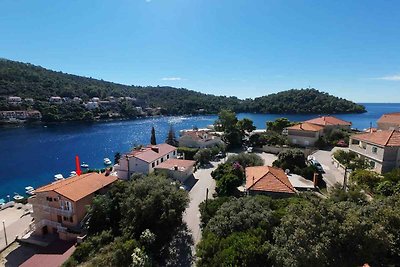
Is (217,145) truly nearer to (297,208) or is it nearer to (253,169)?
(253,169)

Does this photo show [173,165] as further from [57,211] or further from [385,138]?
[385,138]

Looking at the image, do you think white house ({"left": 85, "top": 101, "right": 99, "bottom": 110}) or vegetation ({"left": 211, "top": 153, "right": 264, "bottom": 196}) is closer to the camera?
vegetation ({"left": 211, "top": 153, "right": 264, "bottom": 196})

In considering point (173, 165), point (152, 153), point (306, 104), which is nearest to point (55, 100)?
point (152, 153)

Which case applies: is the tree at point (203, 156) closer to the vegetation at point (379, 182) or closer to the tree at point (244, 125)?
the tree at point (244, 125)

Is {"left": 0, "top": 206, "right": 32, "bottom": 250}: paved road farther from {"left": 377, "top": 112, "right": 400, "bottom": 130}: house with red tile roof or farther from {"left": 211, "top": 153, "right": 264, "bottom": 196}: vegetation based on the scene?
{"left": 377, "top": 112, "right": 400, "bottom": 130}: house with red tile roof

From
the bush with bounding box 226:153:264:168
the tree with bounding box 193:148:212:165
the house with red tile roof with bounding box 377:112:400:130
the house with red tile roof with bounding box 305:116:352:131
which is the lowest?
the tree with bounding box 193:148:212:165

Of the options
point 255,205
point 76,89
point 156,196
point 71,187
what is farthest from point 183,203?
point 76,89

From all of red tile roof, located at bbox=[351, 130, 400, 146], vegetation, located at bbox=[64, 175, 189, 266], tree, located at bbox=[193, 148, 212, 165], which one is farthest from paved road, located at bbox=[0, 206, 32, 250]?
red tile roof, located at bbox=[351, 130, 400, 146]
